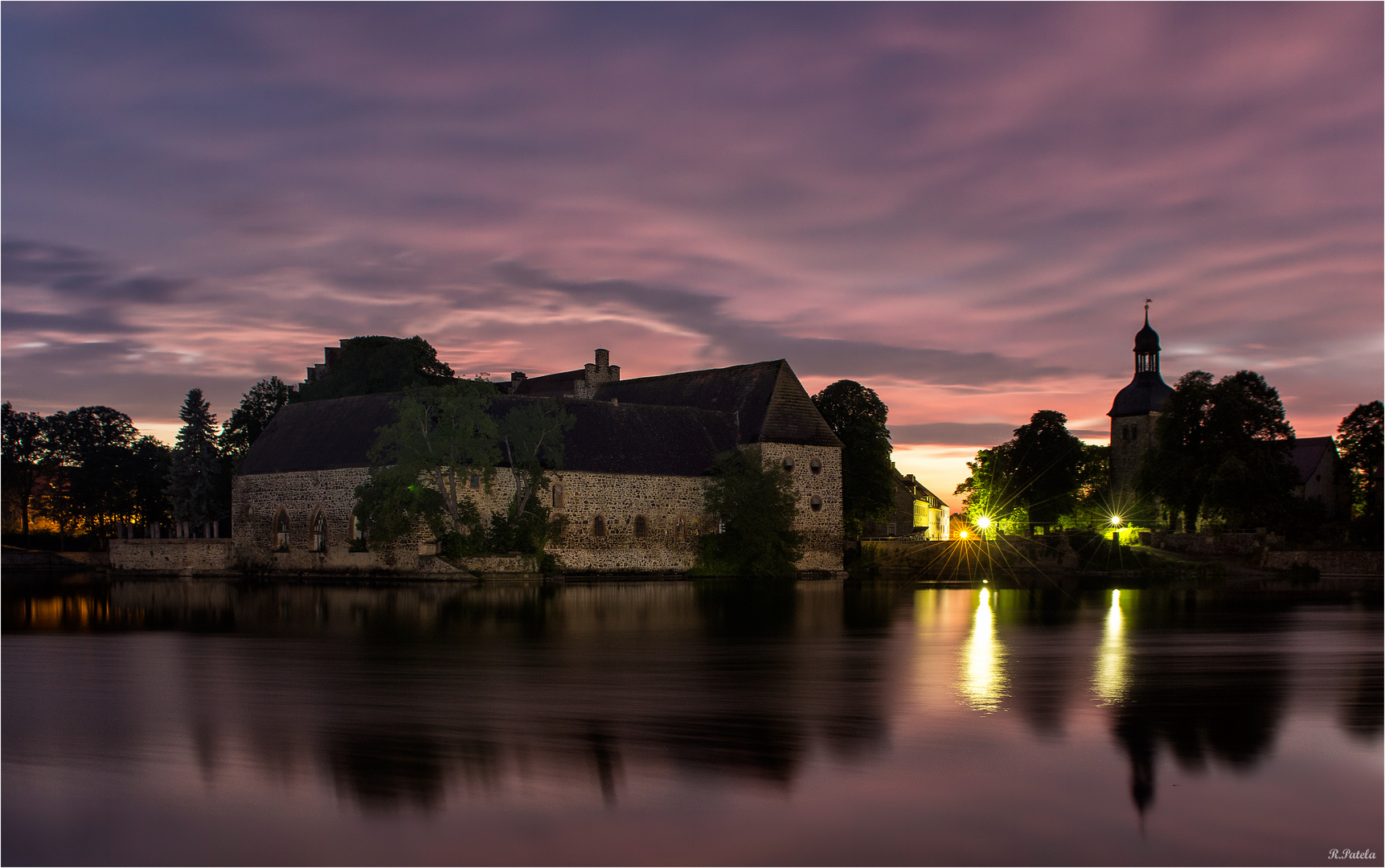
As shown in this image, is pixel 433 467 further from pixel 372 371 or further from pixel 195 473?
pixel 195 473

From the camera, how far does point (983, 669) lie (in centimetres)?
1587

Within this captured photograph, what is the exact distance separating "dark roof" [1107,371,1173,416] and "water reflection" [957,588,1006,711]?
51110 millimetres

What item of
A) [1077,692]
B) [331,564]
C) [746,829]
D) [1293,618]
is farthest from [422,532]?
[746,829]

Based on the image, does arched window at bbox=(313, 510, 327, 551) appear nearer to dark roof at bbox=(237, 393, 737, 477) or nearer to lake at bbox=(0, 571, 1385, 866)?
dark roof at bbox=(237, 393, 737, 477)

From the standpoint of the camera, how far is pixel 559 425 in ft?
137

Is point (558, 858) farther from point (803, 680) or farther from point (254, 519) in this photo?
point (254, 519)

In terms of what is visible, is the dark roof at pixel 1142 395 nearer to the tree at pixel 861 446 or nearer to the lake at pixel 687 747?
the tree at pixel 861 446

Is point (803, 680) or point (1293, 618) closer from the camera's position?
point (803, 680)

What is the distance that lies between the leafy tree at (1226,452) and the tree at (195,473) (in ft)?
140

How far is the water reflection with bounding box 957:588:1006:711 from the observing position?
13.2 metres

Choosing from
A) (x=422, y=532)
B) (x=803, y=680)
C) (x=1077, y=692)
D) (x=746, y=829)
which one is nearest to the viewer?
(x=746, y=829)

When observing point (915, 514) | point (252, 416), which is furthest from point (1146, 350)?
point (252, 416)

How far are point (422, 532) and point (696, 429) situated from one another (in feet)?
39.2

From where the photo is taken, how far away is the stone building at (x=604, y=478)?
4269 cm
